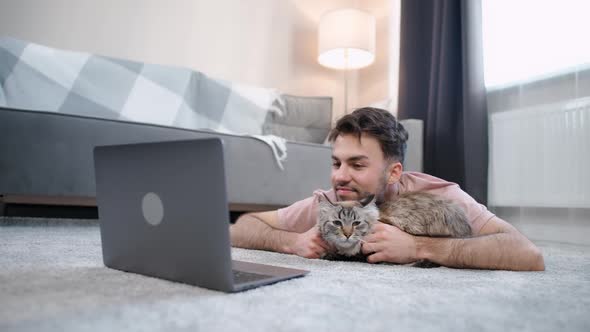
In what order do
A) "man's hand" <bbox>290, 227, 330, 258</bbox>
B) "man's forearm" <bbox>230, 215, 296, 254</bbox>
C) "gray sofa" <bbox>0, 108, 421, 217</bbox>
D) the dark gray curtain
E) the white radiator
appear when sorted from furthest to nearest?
the dark gray curtain, the white radiator, "gray sofa" <bbox>0, 108, 421, 217</bbox>, "man's forearm" <bbox>230, 215, 296, 254</bbox>, "man's hand" <bbox>290, 227, 330, 258</bbox>

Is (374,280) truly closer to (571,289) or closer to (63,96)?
(571,289)

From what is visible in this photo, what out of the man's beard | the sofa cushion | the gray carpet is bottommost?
the gray carpet

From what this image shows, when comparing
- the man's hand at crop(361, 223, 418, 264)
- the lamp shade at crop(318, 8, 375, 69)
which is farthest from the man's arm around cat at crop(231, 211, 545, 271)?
the lamp shade at crop(318, 8, 375, 69)

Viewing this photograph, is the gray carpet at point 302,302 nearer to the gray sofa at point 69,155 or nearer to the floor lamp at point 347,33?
the gray sofa at point 69,155

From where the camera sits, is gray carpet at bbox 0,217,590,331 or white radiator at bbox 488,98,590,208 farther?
white radiator at bbox 488,98,590,208

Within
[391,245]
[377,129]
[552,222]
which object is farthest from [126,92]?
[552,222]

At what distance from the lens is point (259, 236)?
61.7 inches

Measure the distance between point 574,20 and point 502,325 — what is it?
225 centimetres

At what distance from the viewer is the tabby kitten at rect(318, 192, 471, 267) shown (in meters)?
1.25

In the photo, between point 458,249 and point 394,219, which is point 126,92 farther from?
point 458,249

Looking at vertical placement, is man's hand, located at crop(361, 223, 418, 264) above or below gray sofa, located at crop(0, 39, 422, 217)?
below

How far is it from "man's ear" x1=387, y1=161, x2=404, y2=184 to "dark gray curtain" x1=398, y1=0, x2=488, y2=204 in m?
1.36

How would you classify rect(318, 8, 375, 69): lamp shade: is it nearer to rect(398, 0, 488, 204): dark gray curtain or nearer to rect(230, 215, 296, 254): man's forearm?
rect(398, 0, 488, 204): dark gray curtain

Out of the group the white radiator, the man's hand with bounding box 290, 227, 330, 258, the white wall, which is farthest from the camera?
the white wall
